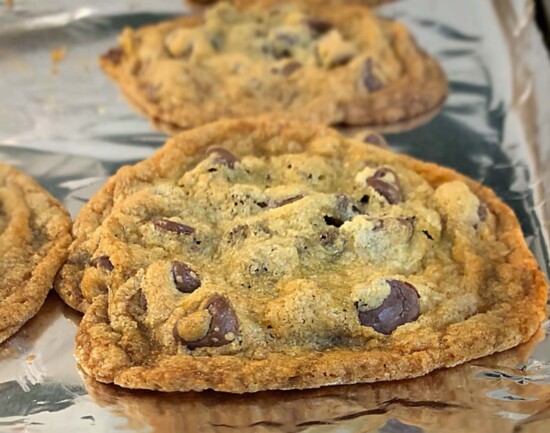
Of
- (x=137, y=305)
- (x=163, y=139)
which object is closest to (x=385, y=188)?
(x=137, y=305)

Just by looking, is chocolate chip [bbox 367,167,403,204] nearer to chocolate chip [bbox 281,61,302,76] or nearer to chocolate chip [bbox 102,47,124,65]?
chocolate chip [bbox 281,61,302,76]

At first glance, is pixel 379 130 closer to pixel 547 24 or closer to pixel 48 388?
pixel 547 24

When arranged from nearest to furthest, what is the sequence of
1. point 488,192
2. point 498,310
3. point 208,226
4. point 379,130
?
point 498,310 → point 208,226 → point 488,192 → point 379,130

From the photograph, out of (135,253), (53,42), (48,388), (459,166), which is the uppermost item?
(53,42)

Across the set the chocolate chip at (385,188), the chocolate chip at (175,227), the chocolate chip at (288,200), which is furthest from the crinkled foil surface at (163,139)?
the chocolate chip at (288,200)

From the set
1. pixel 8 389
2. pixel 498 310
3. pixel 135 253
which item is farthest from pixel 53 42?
pixel 498 310

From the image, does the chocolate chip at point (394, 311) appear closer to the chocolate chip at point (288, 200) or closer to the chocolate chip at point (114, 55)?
the chocolate chip at point (288, 200)
